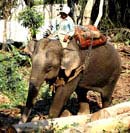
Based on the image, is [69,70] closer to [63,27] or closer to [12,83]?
[63,27]

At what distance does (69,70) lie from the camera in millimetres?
8320

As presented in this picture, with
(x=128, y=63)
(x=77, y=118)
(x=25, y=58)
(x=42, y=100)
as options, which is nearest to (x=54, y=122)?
(x=77, y=118)

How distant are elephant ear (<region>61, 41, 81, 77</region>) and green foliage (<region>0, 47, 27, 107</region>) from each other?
7.05 ft

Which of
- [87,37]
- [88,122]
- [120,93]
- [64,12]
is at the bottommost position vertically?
[120,93]

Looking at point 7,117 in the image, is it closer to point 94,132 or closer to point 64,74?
point 64,74

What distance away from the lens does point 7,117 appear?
905cm

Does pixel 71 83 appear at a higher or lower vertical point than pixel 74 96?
higher

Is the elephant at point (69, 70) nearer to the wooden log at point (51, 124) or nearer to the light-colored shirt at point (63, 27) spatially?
the light-colored shirt at point (63, 27)

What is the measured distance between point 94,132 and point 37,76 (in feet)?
4.25

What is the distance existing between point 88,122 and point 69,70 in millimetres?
898

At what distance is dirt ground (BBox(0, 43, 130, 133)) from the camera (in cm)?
885

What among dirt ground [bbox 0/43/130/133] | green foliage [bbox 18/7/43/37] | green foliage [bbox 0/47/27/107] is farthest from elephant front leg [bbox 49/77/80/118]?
green foliage [bbox 18/7/43/37]

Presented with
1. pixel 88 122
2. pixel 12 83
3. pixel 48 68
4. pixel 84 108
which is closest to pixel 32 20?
pixel 12 83

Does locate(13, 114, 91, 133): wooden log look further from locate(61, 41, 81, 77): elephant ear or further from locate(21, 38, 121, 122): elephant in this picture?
locate(61, 41, 81, 77): elephant ear
